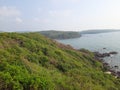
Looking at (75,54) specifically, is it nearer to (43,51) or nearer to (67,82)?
(43,51)

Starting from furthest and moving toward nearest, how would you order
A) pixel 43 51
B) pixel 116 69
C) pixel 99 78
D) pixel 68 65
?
pixel 116 69, pixel 43 51, pixel 68 65, pixel 99 78

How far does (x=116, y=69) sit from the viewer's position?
1961 inches

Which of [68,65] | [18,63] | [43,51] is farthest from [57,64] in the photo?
[18,63]

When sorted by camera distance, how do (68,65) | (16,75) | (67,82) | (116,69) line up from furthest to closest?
1. (116,69)
2. (68,65)
3. (67,82)
4. (16,75)

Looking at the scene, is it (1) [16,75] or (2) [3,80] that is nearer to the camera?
(2) [3,80]

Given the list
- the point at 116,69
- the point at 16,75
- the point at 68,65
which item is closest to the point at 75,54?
the point at 116,69

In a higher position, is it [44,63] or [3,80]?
[3,80]

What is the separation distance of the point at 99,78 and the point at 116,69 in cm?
2012

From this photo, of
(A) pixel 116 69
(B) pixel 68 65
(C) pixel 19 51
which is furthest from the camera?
(A) pixel 116 69

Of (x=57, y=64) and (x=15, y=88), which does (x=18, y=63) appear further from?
(x=57, y=64)

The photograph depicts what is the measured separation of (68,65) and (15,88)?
23.0 meters

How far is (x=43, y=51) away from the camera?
42375 mm

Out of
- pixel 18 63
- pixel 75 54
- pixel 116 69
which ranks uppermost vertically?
pixel 18 63

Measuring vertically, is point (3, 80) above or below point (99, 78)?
above
